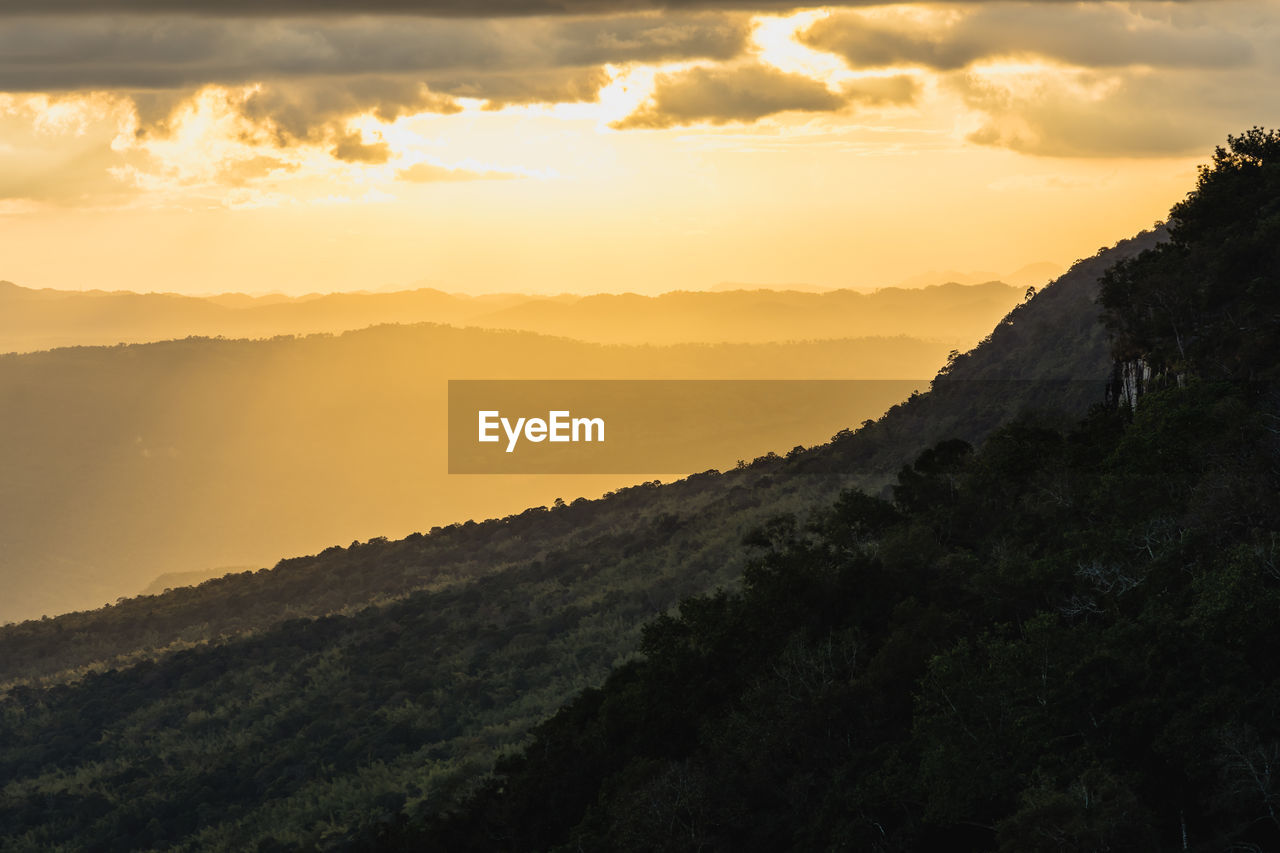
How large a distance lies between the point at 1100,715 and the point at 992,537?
1639 centimetres

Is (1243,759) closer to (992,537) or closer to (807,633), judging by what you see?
(807,633)

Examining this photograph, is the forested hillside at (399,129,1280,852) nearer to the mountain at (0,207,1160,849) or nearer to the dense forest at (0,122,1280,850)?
the dense forest at (0,122,1280,850)

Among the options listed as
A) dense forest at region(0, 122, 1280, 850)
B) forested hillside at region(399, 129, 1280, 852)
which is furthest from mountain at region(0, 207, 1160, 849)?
forested hillside at region(399, 129, 1280, 852)

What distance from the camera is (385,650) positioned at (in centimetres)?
8706

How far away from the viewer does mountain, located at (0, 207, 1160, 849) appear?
67688 mm

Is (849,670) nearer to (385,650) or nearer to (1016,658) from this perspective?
(1016,658)

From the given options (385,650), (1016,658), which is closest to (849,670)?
(1016,658)

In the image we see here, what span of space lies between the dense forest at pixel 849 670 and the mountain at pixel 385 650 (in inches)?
11.6

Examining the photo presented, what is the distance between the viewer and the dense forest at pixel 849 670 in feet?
100

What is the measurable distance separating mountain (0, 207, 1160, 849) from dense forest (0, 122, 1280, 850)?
296 mm

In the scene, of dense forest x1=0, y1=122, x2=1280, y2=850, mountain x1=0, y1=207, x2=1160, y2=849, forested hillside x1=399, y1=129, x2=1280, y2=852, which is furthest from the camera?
mountain x1=0, y1=207, x2=1160, y2=849

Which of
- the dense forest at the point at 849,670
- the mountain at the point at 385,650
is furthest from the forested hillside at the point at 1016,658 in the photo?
the mountain at the point at 385,650

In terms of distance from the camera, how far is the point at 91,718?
84.6 m

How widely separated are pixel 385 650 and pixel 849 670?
51.8 m
